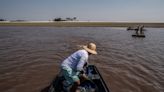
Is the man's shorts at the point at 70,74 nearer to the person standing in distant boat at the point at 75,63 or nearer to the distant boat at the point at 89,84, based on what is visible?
the person standing in distant boat at the point at 75,63

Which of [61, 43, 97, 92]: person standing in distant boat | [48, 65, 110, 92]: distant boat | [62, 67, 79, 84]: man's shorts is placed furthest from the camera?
[48, 65, 110, 92]: distant boat

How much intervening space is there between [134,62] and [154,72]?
2.14 metres

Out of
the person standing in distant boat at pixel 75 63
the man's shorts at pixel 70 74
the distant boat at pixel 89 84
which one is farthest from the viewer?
the distant boat at pixel 89 84

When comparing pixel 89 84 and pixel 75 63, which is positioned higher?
pixel 75 63

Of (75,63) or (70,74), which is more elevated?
(75,63)

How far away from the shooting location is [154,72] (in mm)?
9688

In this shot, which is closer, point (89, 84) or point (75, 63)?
point (75, 63)

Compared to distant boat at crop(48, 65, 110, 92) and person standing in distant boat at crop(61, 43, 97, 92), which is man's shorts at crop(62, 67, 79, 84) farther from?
distant boat at crop(48, 65, 110, 92)

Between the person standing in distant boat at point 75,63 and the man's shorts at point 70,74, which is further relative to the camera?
the man's shorts at point 70,74

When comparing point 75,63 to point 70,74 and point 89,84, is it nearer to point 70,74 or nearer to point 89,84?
point 70,74

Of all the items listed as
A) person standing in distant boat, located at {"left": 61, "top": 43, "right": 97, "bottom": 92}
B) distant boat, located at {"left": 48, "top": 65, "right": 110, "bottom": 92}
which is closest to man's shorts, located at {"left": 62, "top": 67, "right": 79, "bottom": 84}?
person standing in distant boat, located at {"left": 61, "top": 43, "right": 97, "bottom": 92}

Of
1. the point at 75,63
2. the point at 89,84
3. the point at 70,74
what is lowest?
the point at 89,84

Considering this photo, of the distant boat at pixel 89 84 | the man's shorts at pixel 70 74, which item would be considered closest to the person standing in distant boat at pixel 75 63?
the man's shorts at pixel 70 74

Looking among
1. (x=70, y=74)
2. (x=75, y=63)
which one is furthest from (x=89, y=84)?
(x=75, y=63)
